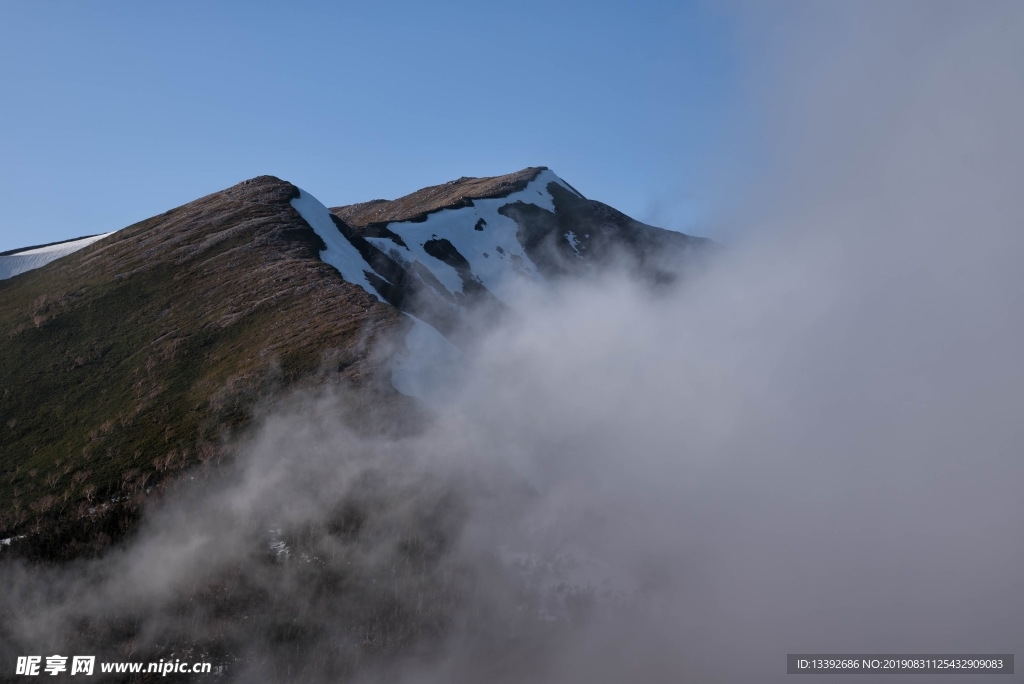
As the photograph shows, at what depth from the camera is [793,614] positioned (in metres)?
37.1

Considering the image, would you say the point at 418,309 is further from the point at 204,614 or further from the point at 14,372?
the point at 204,614

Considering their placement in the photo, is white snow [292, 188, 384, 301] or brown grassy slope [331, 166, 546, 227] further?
brown grassy slope [331, 166, 546, 227]

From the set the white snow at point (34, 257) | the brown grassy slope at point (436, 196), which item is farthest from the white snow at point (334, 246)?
the brown grassy slope at point (436, 196)

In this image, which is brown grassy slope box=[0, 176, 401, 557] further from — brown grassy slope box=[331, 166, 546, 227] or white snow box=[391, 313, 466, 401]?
brown grassy slope box=[331, 166, 546, 227]

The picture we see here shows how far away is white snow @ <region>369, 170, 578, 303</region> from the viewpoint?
260ft

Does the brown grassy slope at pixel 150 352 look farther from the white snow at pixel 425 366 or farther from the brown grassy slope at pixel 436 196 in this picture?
the brown grassy slope at pixel 436 196

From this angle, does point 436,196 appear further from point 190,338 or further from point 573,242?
point 190,338

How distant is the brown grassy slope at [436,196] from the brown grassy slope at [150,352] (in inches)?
1844

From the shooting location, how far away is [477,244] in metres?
91.9

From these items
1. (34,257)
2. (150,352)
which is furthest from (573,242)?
(150,352)

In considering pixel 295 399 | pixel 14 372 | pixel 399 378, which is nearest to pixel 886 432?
pixel 399 378

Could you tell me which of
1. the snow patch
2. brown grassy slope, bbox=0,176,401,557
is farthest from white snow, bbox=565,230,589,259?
brown grassy slope, bbox=0,176,401,557

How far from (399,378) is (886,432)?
2338 inches

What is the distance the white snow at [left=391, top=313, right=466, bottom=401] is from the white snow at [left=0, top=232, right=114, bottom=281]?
153 feet
